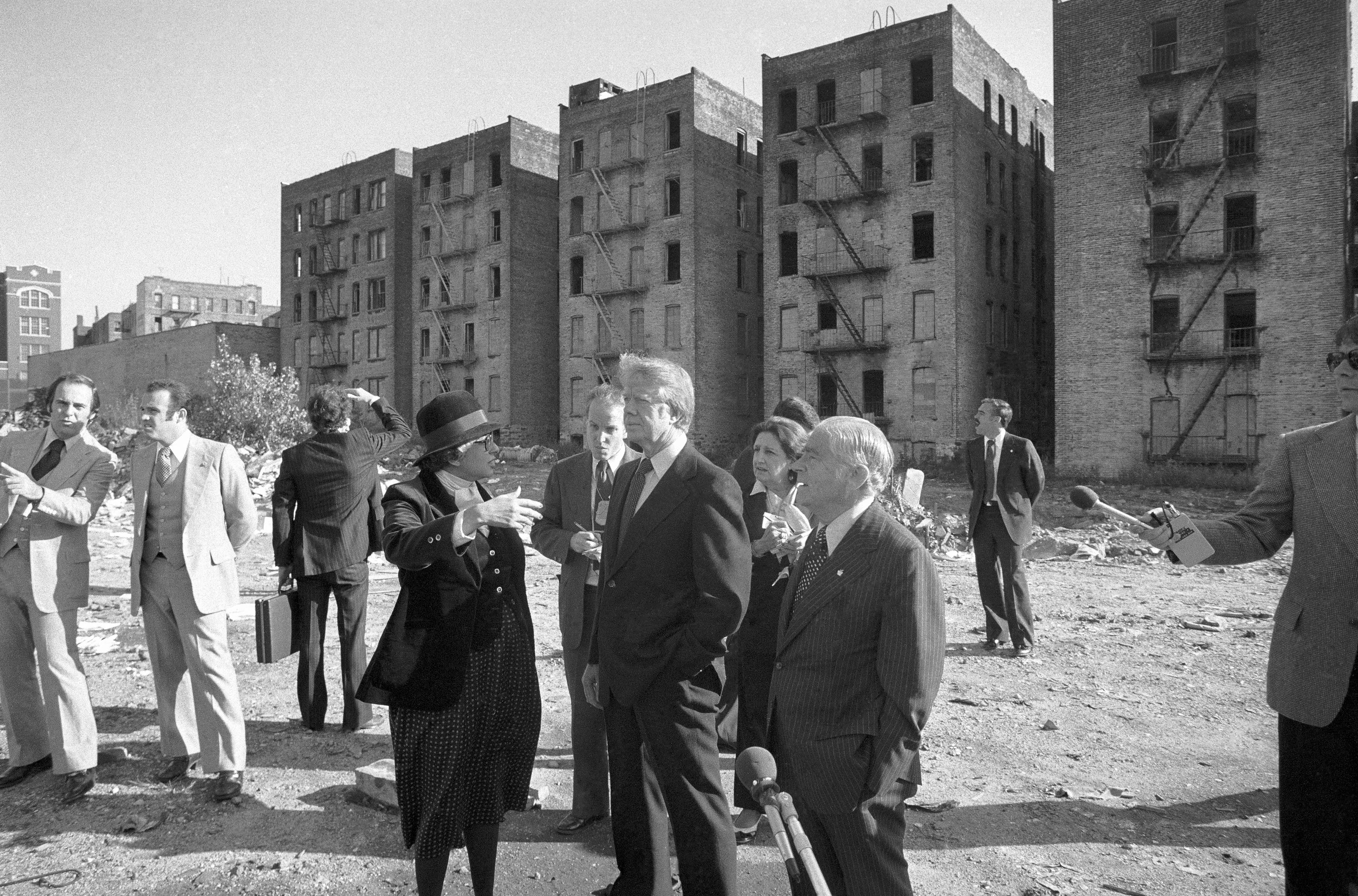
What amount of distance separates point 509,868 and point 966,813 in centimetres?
248

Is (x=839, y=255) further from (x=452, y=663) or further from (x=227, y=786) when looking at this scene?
(x=452, y=663)

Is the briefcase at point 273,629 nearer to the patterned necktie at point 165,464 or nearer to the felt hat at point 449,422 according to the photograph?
the patterned necktie at point 165,464

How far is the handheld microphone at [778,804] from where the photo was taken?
2002mm

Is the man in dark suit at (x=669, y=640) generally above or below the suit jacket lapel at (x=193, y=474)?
below

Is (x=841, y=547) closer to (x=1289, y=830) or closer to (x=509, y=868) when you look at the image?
(x=1289, y=830)

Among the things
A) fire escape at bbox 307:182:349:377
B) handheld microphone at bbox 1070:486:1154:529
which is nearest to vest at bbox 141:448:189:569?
handheld microphone at bbox 1070:486:1154:529

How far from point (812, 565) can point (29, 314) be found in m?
118

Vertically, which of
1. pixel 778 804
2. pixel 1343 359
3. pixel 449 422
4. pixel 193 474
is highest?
pixel 1343 359

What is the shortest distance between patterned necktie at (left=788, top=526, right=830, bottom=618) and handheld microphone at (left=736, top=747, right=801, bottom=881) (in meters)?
0.81

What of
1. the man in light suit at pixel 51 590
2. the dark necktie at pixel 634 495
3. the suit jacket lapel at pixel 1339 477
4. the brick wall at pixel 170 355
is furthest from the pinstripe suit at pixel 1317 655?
the brick wall at pixel 170 355

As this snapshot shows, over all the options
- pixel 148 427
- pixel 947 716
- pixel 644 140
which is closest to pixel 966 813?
pixel 947 716

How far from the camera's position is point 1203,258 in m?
29.2

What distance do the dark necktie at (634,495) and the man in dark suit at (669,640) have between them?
0.01 metres

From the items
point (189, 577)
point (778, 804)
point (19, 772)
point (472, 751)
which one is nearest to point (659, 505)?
point (472, 751)
